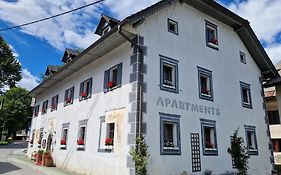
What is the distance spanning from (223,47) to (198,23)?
2195 millimetres

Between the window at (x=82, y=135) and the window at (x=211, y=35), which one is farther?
the window at (x=211, y=35)

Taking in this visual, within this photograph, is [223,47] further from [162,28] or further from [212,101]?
[162,28]

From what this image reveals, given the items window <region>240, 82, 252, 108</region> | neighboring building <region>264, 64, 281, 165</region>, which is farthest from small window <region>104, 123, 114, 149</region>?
neighboring building <region>264, 64, 281, 165</region>

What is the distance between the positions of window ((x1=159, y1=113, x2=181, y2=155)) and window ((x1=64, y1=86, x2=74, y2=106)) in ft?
23.8

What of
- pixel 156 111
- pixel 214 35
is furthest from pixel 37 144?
pixel 214 35

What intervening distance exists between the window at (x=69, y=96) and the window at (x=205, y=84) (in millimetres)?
7753

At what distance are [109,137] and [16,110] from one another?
135 ft

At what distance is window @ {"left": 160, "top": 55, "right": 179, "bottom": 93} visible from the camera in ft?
35.7

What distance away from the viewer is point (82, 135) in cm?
1376

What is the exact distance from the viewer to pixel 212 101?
1263cm

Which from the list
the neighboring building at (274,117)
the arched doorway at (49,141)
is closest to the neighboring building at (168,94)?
the arched doorway at (49,141)

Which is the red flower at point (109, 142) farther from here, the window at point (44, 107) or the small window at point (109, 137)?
the window at point (44, 107)

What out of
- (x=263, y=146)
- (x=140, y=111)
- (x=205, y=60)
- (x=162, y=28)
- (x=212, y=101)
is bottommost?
(x=263, y=146)

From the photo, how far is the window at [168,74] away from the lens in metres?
10.9
